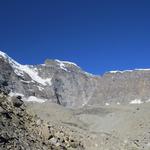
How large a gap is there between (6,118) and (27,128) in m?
1.24

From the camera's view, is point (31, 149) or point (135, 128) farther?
point (135, 128)

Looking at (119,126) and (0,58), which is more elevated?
(0,58)

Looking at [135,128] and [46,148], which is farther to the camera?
[135,128]

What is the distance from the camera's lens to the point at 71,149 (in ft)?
61.0

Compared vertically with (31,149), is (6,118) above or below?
above

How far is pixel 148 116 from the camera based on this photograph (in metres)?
80.9

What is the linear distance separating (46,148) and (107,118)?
8436 cm

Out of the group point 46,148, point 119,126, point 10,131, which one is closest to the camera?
point 10,131

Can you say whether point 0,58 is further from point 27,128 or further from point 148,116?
point 27,128

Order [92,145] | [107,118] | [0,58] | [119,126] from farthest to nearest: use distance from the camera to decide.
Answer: [0,58], [107,118], [119,126], [92,145]

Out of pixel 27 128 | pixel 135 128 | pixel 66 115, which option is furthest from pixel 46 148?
pixel 66 115

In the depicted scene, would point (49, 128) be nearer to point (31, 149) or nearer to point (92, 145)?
point (31, 149)

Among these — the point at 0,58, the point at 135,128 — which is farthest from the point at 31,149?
the point at 0,58

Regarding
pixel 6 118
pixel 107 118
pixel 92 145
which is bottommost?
pixel 6 118
